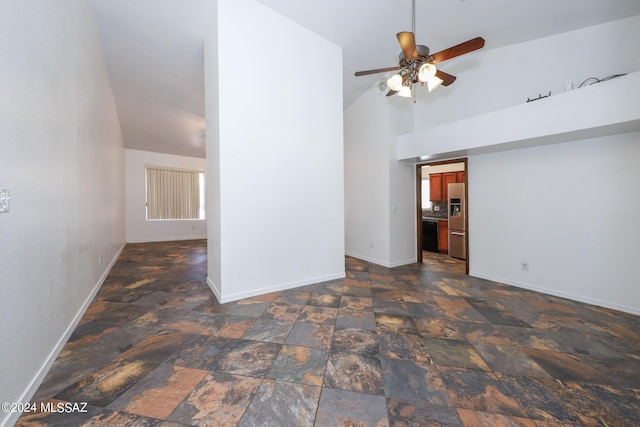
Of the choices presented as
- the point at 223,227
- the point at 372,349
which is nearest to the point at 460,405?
the point at 372,349

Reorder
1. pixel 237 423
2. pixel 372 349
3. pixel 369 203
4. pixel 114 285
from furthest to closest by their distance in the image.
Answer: pixel 369 203, pixel 114 285, pixel 372 349, pixel 237 423

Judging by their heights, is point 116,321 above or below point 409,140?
below

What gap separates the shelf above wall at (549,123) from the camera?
7.38 feet

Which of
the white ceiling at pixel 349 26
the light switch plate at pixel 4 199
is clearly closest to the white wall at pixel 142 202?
the white ceiling at pixel 349 26

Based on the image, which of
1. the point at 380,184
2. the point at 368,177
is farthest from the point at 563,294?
the point at 368,177

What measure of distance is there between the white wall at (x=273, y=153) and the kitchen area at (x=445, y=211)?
9.47ft

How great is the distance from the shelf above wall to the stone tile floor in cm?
193

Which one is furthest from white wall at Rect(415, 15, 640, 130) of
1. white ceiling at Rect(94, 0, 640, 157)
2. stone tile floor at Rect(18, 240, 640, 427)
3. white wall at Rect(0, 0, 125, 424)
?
white wall at Rect(0, 0, 125, 424)

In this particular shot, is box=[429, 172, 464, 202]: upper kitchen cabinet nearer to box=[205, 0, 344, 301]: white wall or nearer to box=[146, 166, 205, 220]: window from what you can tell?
box=[205, 0, 344, 301]: white wall

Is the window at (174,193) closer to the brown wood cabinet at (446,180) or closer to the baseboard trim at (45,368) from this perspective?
the baseboard trim at (45,368)

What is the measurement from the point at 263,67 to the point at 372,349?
10.4 ft

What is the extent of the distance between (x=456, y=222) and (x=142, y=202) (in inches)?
343

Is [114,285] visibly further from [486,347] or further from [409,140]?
[409,140]

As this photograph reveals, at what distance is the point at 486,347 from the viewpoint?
1.86 metres
